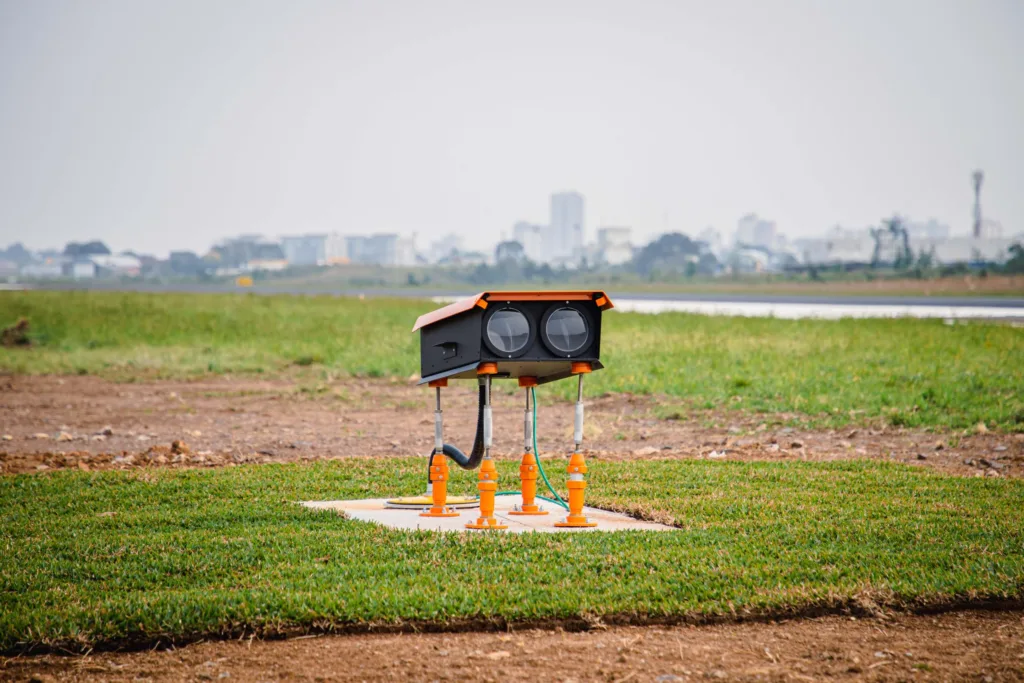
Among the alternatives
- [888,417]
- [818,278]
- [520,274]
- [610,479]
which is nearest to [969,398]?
[888,417]

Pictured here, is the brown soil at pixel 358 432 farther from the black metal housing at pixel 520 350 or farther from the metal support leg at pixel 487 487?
the black metal housing at pixel 520 350

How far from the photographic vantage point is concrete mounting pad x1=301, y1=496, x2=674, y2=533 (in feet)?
25.3

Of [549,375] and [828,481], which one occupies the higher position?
[549,375]

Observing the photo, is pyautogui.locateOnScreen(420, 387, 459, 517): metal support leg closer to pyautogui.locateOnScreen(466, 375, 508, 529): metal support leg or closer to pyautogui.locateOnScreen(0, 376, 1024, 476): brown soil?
pyautogui.locateOnScreen(466, 375, 508, 529): metal support leg

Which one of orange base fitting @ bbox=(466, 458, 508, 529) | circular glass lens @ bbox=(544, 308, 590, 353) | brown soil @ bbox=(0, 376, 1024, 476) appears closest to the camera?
circular glass lens @ bbox=(544, 308, 590, 353)

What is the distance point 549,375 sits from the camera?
7.97 metres

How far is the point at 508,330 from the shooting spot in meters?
7.22

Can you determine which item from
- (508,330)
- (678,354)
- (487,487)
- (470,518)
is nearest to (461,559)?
(487,487)

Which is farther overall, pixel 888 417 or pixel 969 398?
pixel 969 398

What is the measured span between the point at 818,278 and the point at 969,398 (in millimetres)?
70741

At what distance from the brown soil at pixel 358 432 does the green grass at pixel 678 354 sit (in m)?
0.89

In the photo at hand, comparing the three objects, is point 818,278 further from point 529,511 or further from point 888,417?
point 529,511

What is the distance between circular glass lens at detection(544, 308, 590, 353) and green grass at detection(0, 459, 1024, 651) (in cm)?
130

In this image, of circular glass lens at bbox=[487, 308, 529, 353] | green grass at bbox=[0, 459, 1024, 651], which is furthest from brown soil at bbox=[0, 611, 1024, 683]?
circular glass lens at bbox=[487, 308, 529, 353]
